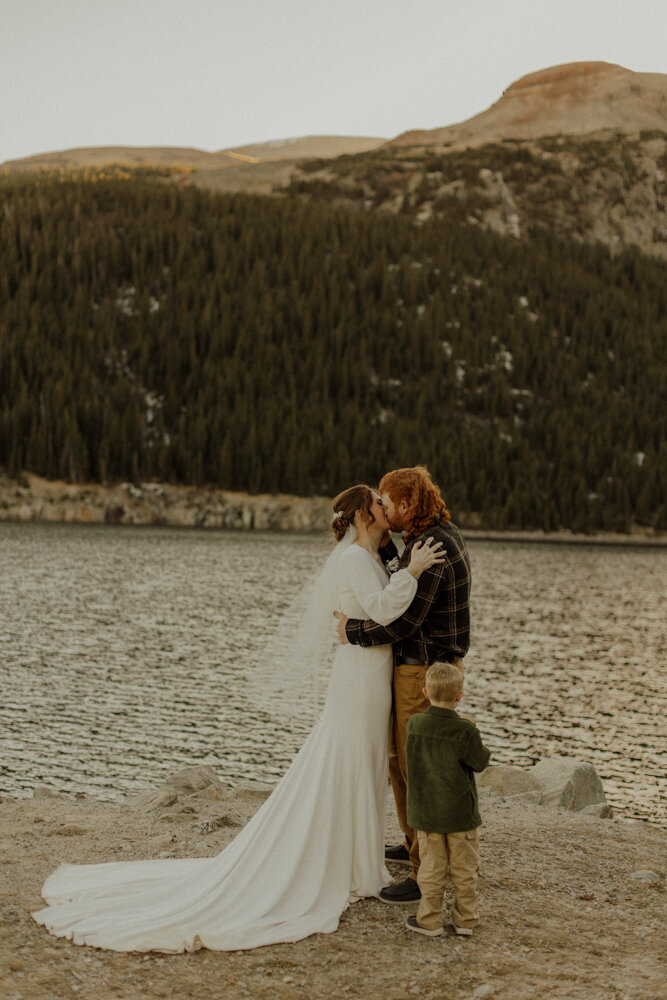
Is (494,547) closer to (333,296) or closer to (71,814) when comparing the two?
(333,296)

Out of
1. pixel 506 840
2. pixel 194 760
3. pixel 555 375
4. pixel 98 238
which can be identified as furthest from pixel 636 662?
pixel 98 238

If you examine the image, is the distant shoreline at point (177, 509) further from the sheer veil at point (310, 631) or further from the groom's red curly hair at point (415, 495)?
the groom's red curly hair at point (415, 495)

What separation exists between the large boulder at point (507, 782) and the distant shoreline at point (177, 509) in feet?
389

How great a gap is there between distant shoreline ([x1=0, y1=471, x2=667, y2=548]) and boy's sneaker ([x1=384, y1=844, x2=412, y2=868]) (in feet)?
414

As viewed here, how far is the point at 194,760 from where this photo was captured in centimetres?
2281

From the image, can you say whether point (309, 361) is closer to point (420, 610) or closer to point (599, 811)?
point (599, 811)

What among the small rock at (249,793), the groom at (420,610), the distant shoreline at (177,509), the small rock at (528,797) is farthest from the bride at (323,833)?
the distant shoreline at (177,509)

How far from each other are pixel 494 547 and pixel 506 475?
115ft

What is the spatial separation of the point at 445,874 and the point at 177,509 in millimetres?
135720

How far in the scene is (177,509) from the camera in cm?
14075

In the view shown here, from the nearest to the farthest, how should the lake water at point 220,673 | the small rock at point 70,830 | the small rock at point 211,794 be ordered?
the small rock at point 70,830 → the small rock at point 211,794 → the lake water at point 220,673

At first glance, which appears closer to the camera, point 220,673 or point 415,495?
point 415,495

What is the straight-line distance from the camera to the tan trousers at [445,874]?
7.16 metres

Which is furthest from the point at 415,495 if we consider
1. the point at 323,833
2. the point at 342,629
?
the point at 323,833
